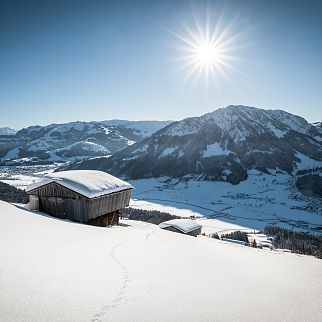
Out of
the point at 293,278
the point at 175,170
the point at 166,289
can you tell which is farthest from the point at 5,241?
the point at 175,170

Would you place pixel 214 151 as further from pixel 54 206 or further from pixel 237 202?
pixel 54 206

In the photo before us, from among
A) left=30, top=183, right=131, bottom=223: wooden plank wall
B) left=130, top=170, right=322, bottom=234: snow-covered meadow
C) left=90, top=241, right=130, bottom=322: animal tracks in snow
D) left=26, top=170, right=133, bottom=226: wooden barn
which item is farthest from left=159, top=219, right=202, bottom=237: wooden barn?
left=90, top=241, right=130, bottom=322: animal tracks in snow

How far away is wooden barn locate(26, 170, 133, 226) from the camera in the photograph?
24766 millimetres

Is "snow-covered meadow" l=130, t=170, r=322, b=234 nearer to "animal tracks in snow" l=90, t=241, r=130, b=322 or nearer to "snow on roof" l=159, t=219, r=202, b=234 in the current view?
"snow on roof" l=159, t=219, r=202, b=234

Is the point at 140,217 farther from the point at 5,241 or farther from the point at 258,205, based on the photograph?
the point at 5,241

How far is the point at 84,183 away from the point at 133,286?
19.0 metres

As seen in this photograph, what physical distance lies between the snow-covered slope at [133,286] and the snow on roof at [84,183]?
1246cm

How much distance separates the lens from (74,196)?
24.8 metres

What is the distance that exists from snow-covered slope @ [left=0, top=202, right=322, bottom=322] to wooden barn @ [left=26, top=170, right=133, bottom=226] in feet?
40.9

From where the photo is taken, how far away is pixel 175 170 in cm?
17912

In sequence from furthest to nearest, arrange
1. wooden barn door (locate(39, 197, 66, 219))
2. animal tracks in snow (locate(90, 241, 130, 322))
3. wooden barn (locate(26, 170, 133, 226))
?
1. wooden barn door (locate(39, 197, 66, 219))
2. wooden barn (locate(26, 170, 133, 226))
3. animal tracks in snow (locate(90, 241, 130, 322))

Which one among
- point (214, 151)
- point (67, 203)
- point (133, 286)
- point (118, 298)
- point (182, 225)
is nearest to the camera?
point (118, 298)

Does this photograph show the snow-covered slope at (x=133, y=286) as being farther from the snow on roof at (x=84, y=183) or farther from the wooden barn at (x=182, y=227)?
the wooden barn at (x=182, y=227)

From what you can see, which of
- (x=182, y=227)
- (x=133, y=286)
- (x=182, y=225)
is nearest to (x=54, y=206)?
(x=182, y=227)
